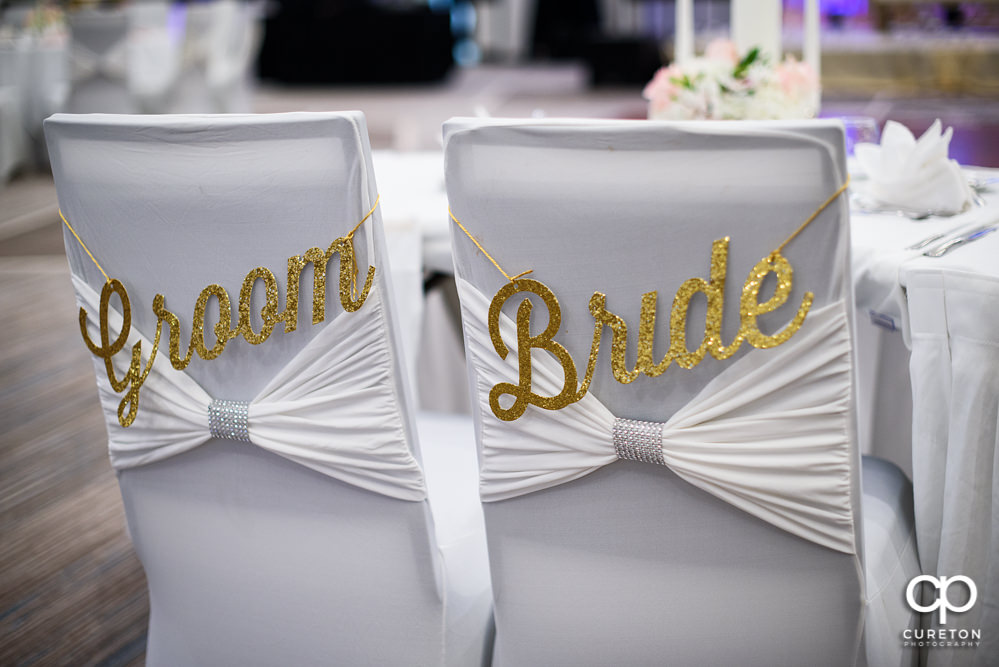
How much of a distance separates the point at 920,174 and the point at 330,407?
3.42 feet

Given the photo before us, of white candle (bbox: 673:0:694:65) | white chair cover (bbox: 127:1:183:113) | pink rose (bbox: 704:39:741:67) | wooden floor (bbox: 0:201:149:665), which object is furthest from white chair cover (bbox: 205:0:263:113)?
pink rose (bbox: 704:39:741:67)

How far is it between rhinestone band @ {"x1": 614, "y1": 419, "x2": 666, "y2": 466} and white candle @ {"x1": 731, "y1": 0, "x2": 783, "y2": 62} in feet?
5.48

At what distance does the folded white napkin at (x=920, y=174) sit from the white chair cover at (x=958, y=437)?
1.14ft

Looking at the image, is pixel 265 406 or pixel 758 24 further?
pixel 758 24

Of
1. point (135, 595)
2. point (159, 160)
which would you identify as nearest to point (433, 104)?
point (135, 595)

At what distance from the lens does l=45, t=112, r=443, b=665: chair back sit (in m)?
1.04

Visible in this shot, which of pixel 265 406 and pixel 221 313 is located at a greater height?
pixel 221 313

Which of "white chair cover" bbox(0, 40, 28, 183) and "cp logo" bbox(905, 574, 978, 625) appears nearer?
"cp logo" bbox(905, 574, 978, 625)

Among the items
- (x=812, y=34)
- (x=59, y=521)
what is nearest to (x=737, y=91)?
(x=812, y=34)

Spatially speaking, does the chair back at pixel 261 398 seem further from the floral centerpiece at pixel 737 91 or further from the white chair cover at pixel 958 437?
the floral centerpiece at pixel 737 91

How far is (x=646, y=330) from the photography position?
95cm

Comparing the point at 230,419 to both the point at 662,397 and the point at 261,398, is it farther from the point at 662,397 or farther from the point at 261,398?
the point at 662,397

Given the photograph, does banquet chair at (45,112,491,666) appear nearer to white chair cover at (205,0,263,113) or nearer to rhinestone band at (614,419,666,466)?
rhinestone band at (614,419,666,466)

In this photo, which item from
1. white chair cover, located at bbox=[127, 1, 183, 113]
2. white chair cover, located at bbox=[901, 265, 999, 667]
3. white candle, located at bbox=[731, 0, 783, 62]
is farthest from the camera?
white chair cover, located at bbox=[127, 1, 183, 113]
